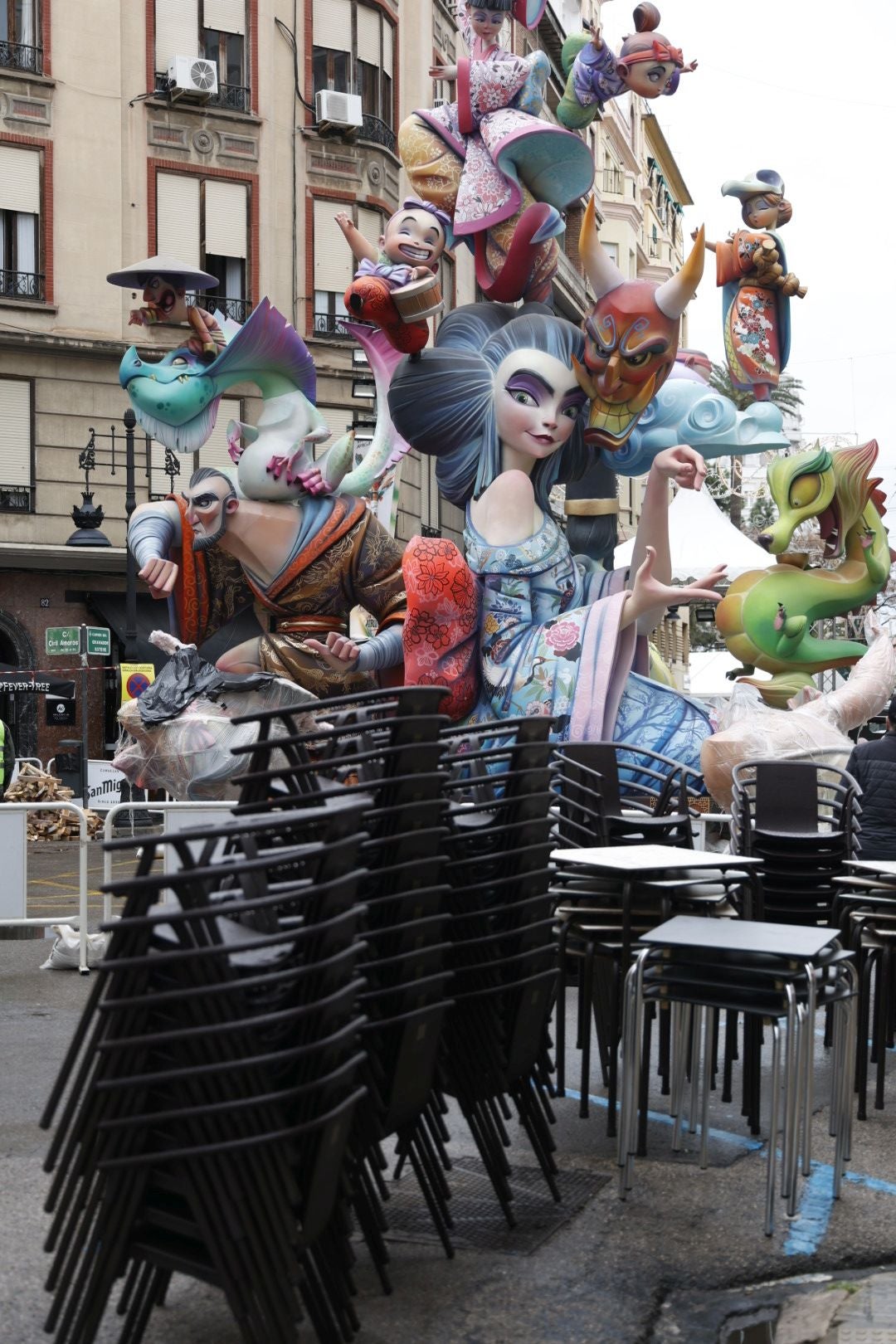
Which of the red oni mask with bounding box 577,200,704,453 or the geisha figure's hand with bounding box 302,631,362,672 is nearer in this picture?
the red oni mask with bounding box 577,200,704,453

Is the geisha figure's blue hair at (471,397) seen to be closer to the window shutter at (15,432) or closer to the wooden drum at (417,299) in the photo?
the wooden drum at (417,299)

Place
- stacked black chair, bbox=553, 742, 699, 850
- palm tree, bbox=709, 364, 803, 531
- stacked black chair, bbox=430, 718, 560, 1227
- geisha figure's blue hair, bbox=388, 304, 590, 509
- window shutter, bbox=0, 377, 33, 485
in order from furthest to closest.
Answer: palm tree, bbox=709, 364, 803, 531 < window shutter, bbox=0, 377, 33, 485 < geisha figure's blue hair, bbox=388, 304, 590, 509 < stacked black chair, bbox=553, 742, 699, 850 < stacked black chair, bbox=430, 718, 560, 1227

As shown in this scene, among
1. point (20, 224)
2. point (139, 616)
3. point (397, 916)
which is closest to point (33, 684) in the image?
point (139, 616)

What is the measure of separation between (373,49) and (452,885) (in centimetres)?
3067

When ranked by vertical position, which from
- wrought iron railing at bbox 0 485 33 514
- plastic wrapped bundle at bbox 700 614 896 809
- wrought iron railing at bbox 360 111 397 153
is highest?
wrought iron railing at bbox 360 111 397 153

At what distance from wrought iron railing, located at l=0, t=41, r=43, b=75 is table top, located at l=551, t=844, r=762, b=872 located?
26263 millimetres

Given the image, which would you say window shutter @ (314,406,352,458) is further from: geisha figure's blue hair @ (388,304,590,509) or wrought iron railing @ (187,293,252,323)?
geisha figure's blue hair @ (388,304,590,509)

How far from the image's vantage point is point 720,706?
11.4 metres

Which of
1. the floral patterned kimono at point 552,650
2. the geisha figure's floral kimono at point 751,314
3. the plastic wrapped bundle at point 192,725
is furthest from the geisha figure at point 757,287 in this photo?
the plastic wrapped bundle at point 192,725

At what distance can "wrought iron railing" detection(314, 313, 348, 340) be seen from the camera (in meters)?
31.4

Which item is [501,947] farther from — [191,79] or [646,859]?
[191,79]

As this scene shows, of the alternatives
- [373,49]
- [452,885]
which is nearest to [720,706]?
[452,885]

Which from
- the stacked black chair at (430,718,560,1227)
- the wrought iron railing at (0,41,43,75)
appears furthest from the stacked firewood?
the stacked black chair at (430,718,560,1227)

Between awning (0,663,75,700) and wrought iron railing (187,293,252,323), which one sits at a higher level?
wrought iron railing (187,293,252,323)
